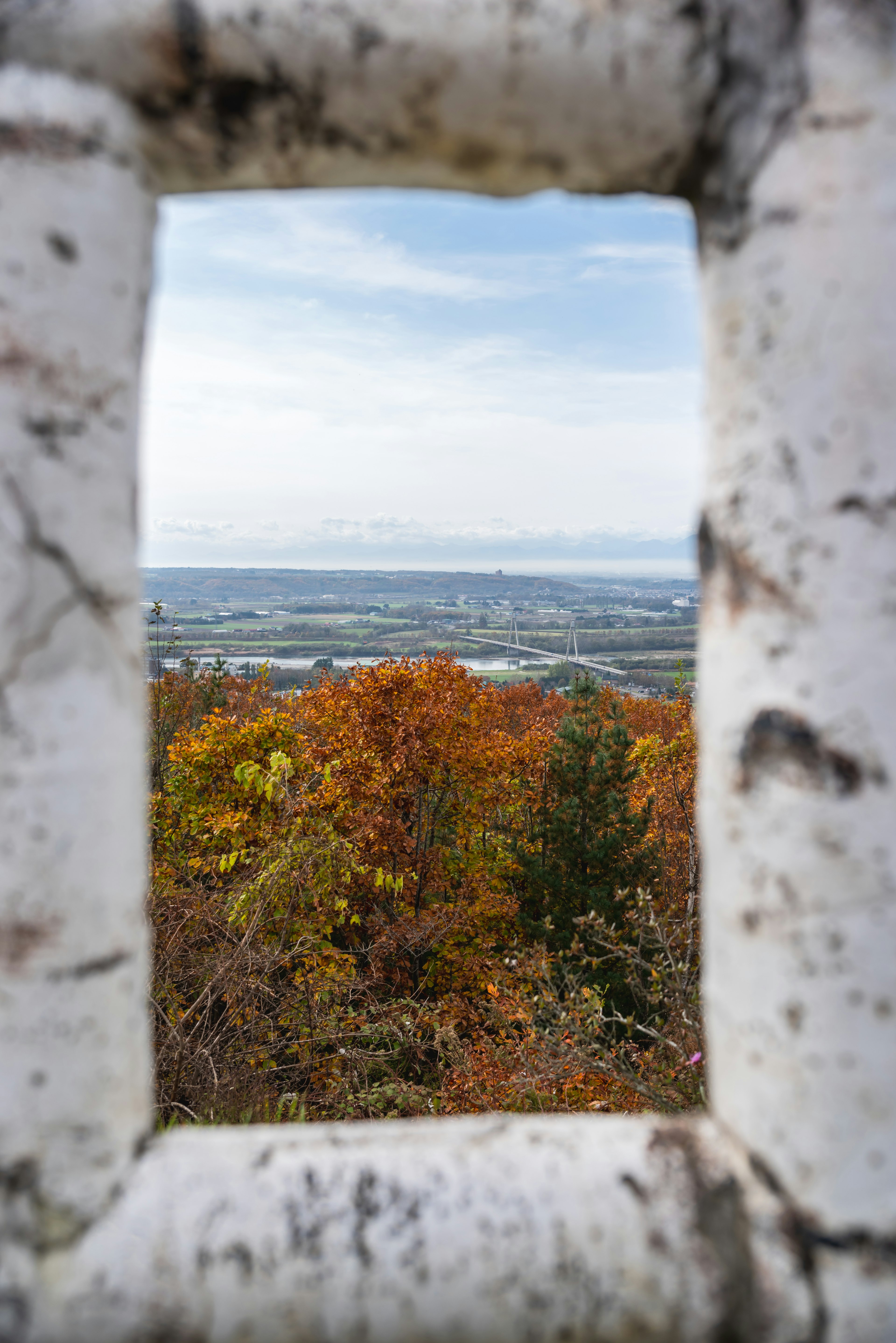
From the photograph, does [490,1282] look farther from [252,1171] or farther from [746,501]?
[746,501]

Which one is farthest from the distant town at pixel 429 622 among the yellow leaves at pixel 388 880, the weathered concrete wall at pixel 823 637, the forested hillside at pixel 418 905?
the yellow leaves at pixel 388 880

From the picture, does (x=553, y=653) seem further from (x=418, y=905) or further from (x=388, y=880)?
(x=388, y=880)

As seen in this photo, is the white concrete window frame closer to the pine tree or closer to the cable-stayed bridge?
the pine tree

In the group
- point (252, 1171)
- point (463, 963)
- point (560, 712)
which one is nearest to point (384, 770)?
point (463, 963)

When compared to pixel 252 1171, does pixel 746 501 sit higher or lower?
higher

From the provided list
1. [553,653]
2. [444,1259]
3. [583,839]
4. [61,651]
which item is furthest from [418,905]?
[553,653]

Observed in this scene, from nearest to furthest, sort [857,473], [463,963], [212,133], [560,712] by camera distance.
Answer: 1. [857,473]
2. [212,133]
3. [463,963]
4. [560,712]

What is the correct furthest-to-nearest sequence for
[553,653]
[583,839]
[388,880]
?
[553,653] → [583,839] → [388,880]

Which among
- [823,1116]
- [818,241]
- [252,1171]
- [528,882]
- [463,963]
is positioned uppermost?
[818,241]
